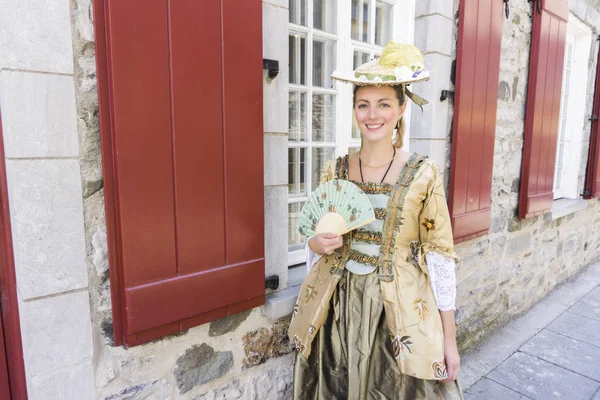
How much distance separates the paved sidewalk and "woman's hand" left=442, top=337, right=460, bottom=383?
1.44 metres

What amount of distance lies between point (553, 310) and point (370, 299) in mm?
3606

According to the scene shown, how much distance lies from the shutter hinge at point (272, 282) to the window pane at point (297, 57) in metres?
1.12

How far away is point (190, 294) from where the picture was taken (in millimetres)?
1579

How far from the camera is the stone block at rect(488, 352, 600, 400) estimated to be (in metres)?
2.82

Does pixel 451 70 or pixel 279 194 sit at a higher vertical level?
pixel 451 70

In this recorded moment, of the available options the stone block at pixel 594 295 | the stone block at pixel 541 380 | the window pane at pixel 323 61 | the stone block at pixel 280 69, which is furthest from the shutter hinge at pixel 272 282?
the stone block at pixel 594 295

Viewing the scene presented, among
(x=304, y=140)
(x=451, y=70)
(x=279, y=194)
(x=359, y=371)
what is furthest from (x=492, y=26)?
(x=359, y=371)

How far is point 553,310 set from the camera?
4.21 meters

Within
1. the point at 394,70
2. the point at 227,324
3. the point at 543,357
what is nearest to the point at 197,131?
the point at 394,70

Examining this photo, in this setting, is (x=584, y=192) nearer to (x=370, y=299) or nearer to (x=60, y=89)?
(x=370, y=299)

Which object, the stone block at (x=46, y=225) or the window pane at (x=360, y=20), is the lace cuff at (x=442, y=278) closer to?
the stone block at (x=46, y=225)

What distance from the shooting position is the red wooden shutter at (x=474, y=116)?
8.98 feet

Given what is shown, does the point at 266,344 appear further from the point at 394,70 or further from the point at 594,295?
the point at 594,295

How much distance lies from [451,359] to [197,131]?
135cm
